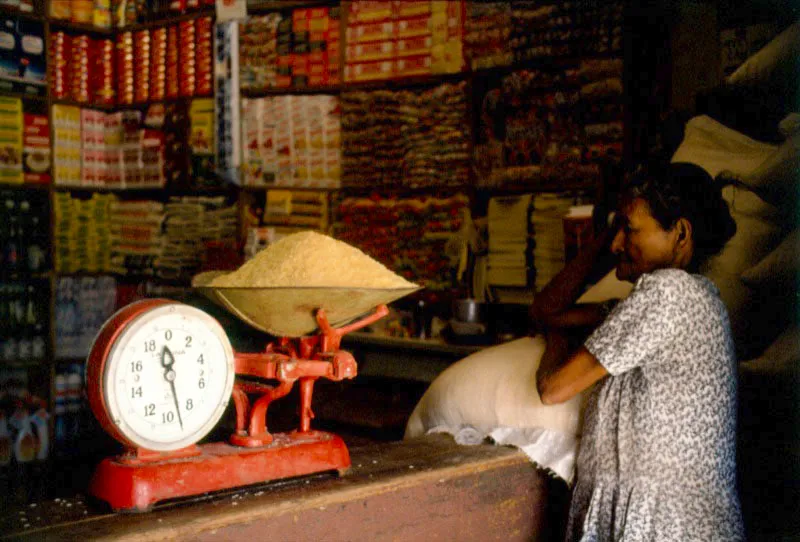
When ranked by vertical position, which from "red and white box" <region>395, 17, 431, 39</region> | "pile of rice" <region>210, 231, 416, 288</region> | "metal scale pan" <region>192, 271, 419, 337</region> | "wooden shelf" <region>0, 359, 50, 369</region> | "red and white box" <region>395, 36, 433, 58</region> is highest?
"red and white box" <region>395, 17, 431, 39</region>

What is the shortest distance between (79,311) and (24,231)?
538 mm

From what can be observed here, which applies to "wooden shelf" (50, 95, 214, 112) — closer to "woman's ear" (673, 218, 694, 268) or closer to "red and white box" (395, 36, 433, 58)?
"red and white box" (395, 36, 433, 58)

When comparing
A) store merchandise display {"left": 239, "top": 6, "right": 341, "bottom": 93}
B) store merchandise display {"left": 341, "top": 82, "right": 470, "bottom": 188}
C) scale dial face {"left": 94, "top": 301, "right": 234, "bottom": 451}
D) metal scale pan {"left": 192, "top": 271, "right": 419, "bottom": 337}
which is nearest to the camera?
scale dial face {"left": 94, "top": 301, "right": 234, "bottom": 451}

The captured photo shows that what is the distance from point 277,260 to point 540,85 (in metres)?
2.30

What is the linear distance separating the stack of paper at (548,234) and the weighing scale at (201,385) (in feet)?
6.76

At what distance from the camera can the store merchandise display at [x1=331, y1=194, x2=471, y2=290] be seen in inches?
147

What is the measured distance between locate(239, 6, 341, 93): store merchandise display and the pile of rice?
282 centimetres

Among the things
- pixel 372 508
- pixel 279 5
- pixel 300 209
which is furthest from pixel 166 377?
pixel 279 5

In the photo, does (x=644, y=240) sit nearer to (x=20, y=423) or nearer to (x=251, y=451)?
(x=251, y=451)

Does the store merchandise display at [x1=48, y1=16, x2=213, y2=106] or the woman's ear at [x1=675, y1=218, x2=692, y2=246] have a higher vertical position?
the store merchandise display at [x1=48, y1=16, x2=213, y2=106]

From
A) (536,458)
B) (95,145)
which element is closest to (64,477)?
(95,145)

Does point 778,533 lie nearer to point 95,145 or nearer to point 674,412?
point 674,412

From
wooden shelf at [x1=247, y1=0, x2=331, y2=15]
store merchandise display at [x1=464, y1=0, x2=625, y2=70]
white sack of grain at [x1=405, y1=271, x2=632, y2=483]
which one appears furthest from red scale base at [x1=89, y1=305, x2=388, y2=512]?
wooden shelf at [x1=247, y1=0, x2=331, y2=15]

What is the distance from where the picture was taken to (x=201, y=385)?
4.09 ft
